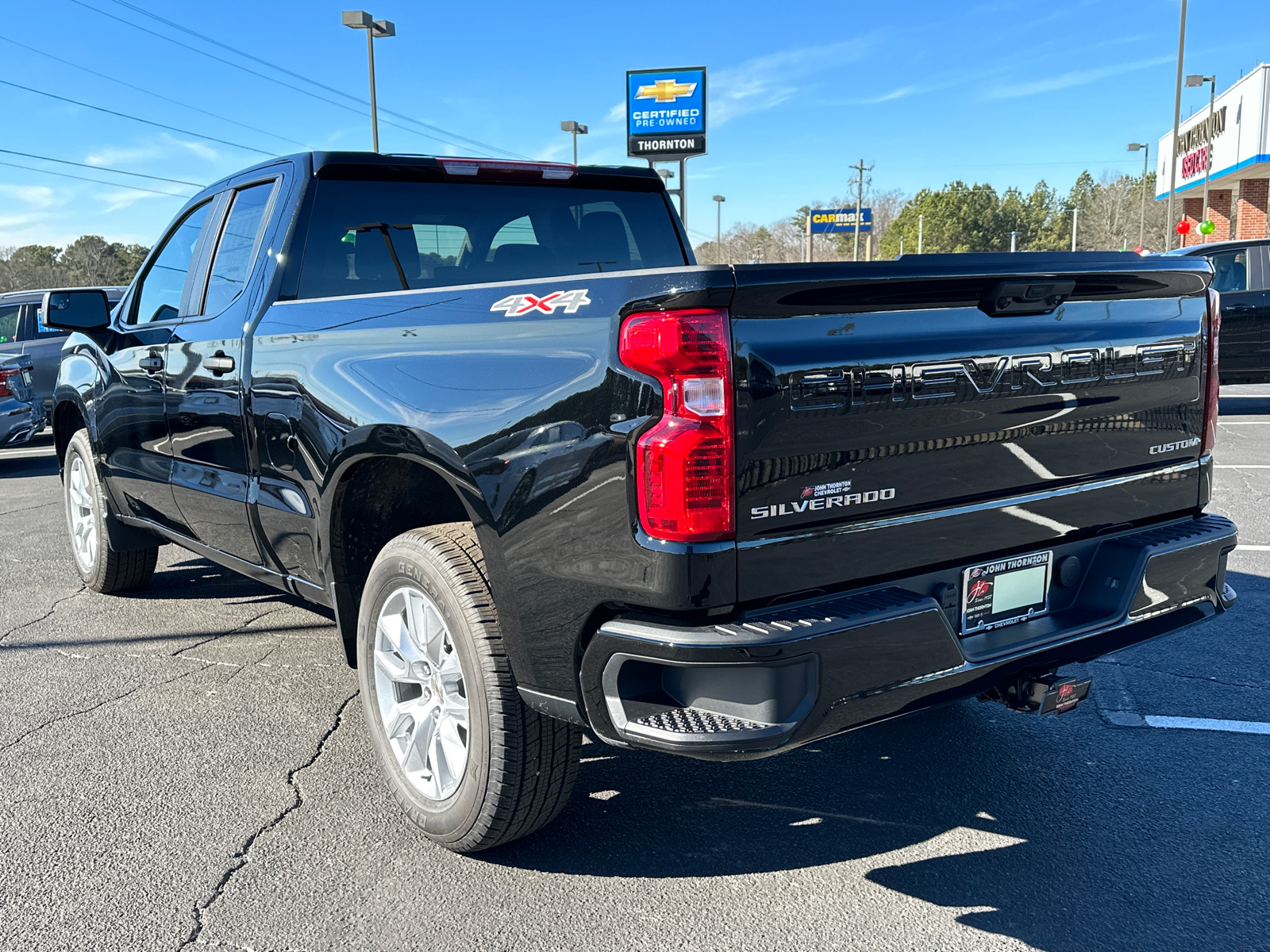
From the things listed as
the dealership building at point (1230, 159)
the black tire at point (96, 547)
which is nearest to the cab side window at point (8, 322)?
the black tire at point (96, 547)

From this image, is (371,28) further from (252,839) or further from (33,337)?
(252,839)

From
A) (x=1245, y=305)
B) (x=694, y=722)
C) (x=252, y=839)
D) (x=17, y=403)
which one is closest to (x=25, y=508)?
(x=17, y=403)

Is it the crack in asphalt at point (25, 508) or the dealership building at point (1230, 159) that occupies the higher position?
the dealership building at point (1230, 159)

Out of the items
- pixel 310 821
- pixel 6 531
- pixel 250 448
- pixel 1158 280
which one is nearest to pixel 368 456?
pixel 250 448

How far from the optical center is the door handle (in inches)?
148

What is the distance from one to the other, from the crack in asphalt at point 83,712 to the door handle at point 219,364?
4.64ft

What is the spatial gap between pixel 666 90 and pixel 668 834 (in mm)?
34294

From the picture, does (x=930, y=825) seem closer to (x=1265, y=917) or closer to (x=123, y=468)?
(x=1265, y=917)

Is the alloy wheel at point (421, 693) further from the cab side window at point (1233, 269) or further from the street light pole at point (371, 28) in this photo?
the street light pole at point (371, 28)

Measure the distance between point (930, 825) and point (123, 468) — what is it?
399 centimetres

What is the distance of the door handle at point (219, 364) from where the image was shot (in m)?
3.76

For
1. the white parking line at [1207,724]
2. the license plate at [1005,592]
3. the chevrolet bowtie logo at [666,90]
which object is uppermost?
the chevrolet bowtie logo at [666,90]

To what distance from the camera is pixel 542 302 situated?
2.45 metres

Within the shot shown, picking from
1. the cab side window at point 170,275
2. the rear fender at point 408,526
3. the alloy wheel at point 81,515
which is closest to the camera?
the rear fender at point 408,526
